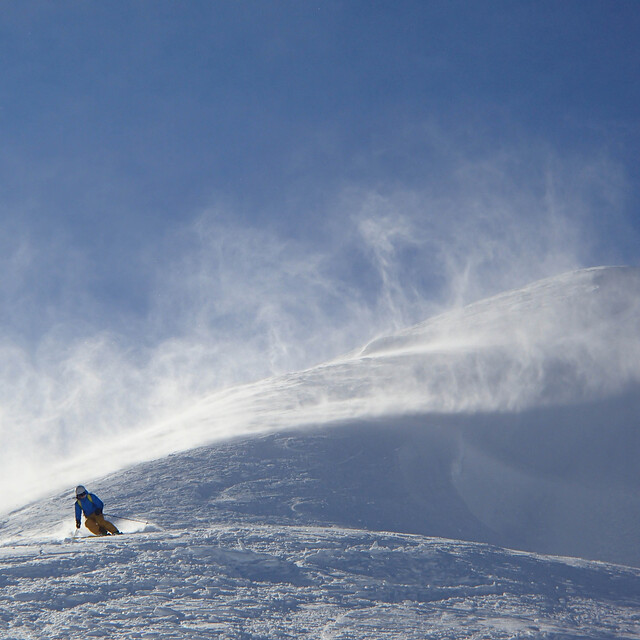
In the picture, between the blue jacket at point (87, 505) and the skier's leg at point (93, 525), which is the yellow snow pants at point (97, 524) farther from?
the blue jacket at point (87, 505)

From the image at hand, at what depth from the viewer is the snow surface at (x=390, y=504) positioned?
11148 mm

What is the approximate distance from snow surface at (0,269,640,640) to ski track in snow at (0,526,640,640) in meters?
0.05

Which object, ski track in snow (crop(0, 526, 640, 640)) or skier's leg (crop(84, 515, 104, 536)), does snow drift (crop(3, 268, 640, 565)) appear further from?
ski track in snow (crop(0, 526, 640, 640))

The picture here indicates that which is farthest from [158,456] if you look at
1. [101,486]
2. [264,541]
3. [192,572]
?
[192,572]

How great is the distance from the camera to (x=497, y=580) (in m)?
13.6

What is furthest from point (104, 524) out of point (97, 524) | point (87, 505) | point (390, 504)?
point (390, 504)

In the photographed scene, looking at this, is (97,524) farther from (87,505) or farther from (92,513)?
(87,505)

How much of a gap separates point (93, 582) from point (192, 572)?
5.20ft

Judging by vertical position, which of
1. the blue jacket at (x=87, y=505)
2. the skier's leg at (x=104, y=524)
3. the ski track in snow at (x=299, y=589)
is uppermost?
the blue jacket at (x=87, y=505)

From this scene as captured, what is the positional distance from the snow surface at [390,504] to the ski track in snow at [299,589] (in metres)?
0.05

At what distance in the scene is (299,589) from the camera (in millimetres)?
12062

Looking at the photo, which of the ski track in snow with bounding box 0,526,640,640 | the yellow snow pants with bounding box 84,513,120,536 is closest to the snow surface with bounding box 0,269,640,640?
the ski track in snow with bounding box 0,526,640,640

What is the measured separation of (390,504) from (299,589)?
9.17m

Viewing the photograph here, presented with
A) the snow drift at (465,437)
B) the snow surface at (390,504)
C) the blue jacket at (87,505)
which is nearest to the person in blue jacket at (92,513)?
the blue jacket at (87,505)
